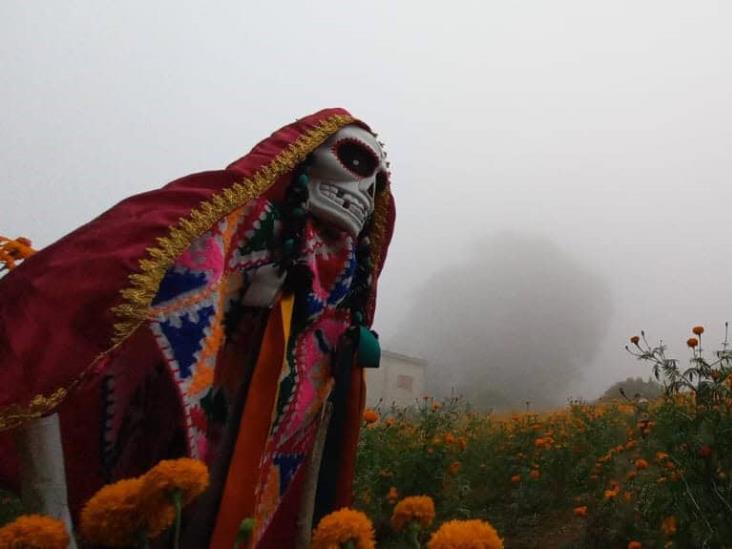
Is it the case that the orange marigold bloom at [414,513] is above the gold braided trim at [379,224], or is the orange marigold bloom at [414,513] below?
below

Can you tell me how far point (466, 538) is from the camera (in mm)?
672

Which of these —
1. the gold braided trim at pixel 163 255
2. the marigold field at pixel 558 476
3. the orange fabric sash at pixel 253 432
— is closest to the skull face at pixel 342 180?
the gold braided trim at pixel 163 255

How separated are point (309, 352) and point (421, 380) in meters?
17.5

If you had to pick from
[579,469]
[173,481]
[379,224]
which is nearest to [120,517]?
[173,481]

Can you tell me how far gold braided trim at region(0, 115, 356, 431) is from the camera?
3.40ft

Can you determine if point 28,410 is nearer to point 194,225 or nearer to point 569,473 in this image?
point 194,225

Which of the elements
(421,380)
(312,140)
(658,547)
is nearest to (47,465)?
(312,140)

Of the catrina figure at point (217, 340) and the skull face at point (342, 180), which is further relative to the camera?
the skull face at point (342, 180)

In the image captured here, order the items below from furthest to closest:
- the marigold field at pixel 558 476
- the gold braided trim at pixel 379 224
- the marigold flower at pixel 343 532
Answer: the gold braided trim at pixel 379 224, the marigold field at pixel 558 476, the marigold flower at pixel 343 532

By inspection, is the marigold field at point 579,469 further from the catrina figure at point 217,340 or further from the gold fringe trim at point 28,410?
the gold fringe trim at point 28,410

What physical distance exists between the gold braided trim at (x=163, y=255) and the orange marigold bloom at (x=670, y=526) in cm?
174

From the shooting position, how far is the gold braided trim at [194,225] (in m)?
1.19

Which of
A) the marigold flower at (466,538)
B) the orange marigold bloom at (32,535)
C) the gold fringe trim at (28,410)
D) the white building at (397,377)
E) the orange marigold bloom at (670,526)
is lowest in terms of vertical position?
the orange marigold bloom at (670,526)

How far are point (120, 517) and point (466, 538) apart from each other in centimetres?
46
